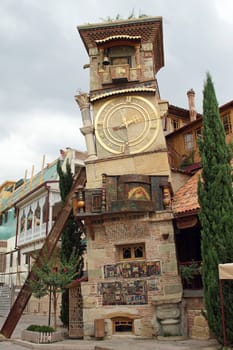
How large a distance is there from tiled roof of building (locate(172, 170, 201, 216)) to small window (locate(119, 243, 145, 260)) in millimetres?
1992

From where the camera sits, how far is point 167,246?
1471 centimetres

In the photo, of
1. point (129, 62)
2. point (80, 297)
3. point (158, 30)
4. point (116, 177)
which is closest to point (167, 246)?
point (116, 177)

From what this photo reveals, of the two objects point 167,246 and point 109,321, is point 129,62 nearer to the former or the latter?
point 167,246

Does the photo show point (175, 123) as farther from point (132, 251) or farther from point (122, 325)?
point (122, 325)

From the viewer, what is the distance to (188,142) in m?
20.6

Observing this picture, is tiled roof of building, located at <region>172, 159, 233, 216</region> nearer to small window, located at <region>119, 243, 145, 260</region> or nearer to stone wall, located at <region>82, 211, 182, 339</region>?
stone wall, located at <region>82, 211, 182, 339</region>

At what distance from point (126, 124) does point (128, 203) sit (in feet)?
Answer: 14.0

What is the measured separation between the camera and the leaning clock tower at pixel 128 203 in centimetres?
1435

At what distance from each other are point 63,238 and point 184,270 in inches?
264

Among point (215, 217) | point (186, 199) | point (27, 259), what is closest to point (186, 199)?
point (186, 199)

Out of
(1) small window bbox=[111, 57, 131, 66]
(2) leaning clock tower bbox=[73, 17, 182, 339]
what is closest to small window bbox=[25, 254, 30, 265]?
(2) leaning clock tower bbox=[73, 17, 182, 339]

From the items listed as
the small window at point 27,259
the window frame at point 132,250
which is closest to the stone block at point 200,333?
the window frame at point 132,250

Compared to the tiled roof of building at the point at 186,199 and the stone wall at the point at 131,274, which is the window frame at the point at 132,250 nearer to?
the stone wall at the point at 131,274

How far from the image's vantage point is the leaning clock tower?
14.4 m
